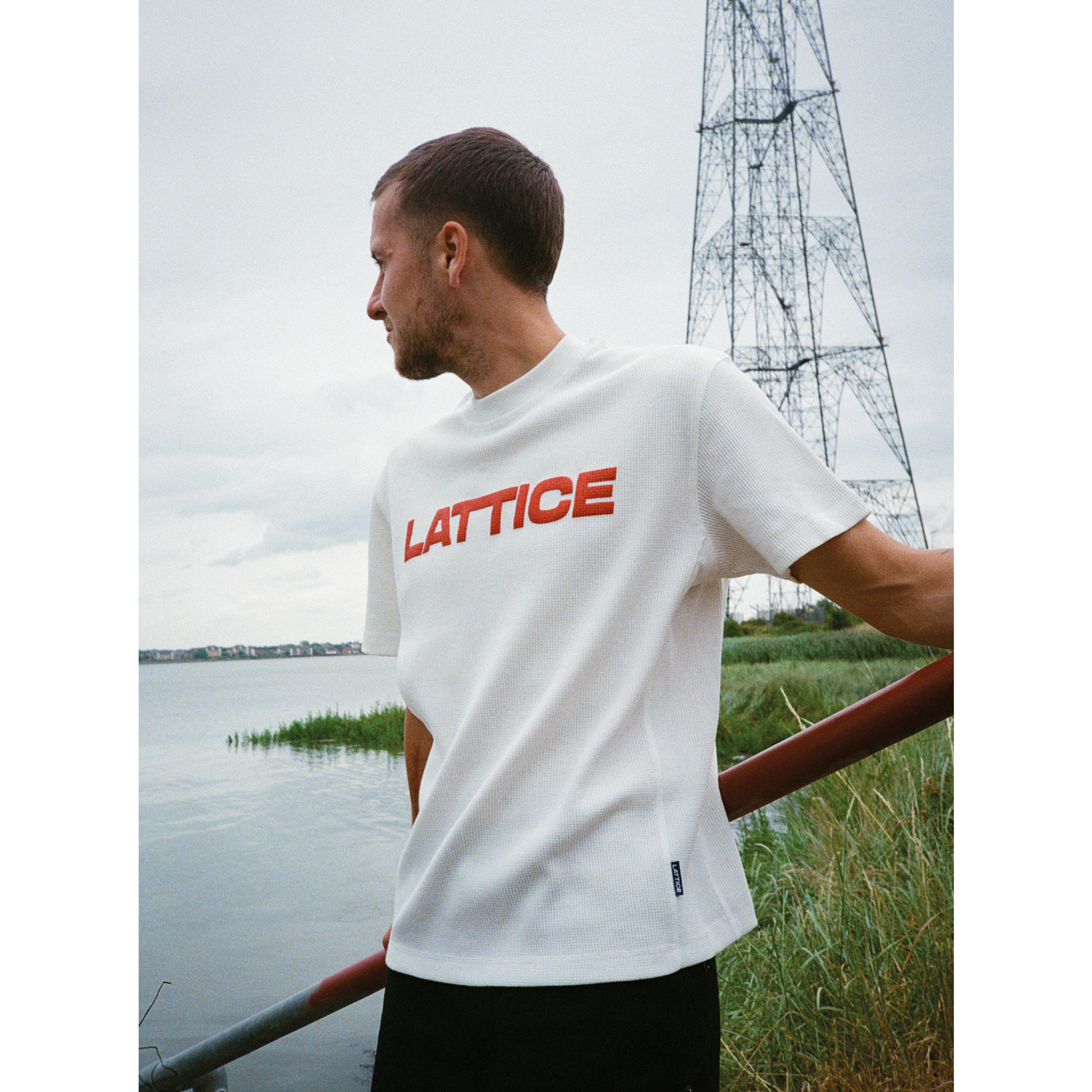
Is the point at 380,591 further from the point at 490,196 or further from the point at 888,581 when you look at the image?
the point at 888,581

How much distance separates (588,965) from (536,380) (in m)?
0.52

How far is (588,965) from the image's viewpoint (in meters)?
0.68

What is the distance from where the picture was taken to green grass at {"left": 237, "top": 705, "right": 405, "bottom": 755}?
10.3m

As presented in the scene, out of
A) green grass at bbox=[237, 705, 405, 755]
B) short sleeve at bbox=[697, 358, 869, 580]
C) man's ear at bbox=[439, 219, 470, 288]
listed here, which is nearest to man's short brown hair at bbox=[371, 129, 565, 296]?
man's ear at bbox=[439, 219, 470, 288]

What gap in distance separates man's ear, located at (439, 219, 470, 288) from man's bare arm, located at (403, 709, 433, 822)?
0.46 m

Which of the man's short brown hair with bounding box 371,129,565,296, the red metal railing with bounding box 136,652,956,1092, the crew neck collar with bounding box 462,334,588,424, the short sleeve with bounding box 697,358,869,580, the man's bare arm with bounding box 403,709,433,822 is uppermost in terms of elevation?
the man's short brown hair with bounding box 371,129,565,296

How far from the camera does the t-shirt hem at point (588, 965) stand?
0.68 metres

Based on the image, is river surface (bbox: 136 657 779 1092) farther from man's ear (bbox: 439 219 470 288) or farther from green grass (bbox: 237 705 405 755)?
man's ear (bbox: 439 219 470 288)

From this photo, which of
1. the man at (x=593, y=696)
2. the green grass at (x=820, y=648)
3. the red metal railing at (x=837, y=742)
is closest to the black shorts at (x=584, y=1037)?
the man at (x=593, y=696)

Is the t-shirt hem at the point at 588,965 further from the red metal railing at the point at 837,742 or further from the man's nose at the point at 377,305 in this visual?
the man's nose at the point at 377,305

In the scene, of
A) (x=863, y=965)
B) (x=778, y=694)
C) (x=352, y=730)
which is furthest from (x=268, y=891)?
(x=863, y=965)

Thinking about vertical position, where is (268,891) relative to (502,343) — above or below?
below
